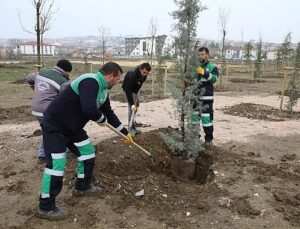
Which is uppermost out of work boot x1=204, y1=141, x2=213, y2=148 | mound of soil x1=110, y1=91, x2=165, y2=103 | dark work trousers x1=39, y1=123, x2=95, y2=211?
dark work trousers x1=39, y1=123, x2=95, y2=211

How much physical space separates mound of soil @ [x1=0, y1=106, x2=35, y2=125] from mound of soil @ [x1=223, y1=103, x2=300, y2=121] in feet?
21.0

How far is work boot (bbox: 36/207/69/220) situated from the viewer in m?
4.45

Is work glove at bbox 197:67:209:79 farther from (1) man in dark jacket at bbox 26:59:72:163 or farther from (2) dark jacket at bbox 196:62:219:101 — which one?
(1) man in dark jacket at bbox 26:59:72:163

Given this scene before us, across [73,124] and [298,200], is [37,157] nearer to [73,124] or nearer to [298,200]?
[73,124]

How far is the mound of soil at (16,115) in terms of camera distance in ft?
34.5

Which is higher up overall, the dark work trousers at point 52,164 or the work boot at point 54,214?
the dark work trousers at point 52,164

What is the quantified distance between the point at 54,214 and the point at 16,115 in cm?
751

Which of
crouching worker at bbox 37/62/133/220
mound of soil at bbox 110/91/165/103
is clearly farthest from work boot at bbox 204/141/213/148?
mound of soil at bbox 110/91/165/103

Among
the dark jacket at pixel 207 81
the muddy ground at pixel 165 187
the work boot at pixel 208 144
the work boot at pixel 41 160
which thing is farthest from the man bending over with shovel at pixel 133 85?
the work boot at pixel 41 160

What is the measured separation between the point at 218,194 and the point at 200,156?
1421 millimetres

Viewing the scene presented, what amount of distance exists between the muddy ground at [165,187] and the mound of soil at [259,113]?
309 cm

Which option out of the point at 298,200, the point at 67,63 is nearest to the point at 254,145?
the point at 298,200

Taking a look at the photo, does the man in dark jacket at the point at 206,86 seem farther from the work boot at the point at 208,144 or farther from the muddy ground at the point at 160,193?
the muddy ground at the point at 160,193

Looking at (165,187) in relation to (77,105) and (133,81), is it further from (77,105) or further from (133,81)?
(133,81)
